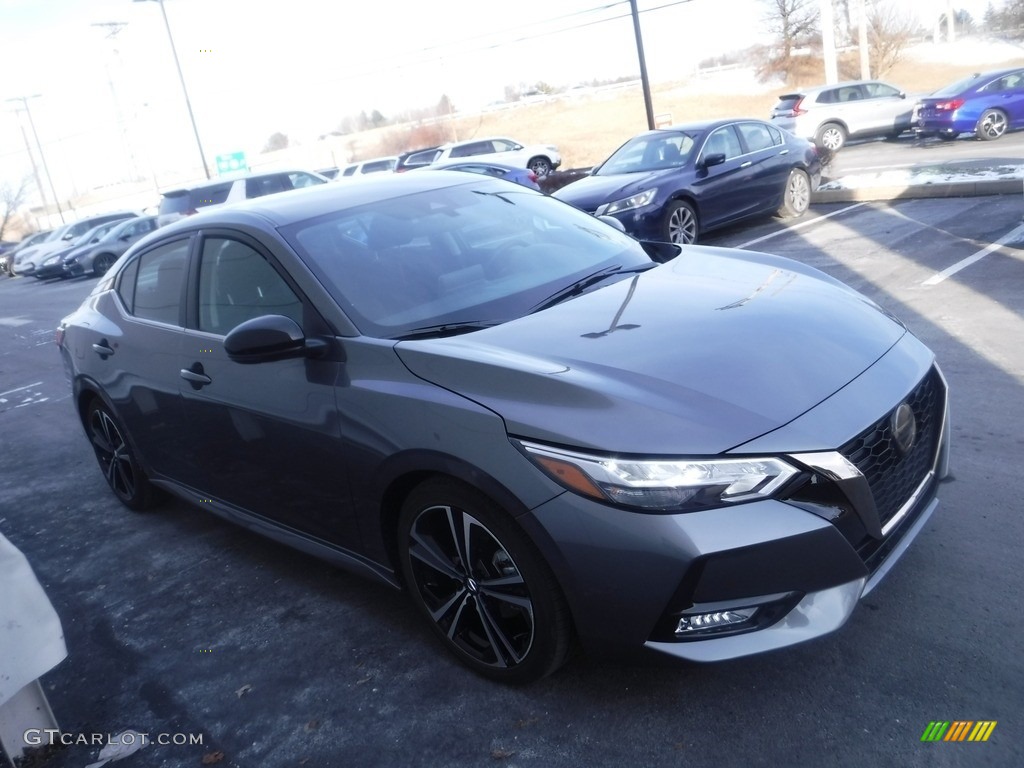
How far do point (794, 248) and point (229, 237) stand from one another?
7.34 meters

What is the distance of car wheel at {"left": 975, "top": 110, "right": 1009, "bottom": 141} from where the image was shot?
19516 mm

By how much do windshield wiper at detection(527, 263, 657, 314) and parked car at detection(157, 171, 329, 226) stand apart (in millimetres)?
15695

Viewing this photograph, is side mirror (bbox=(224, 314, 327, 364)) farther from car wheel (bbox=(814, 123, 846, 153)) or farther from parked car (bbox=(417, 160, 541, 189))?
car wheel (bbox=(814, 123, 846, 153))

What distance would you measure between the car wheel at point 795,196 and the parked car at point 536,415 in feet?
26.7

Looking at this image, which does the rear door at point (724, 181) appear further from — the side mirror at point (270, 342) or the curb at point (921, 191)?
the side mirror at point (270, 342)

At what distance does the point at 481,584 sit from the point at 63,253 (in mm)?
29830

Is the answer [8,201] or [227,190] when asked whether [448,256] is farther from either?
[8,201]

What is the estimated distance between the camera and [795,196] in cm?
1221

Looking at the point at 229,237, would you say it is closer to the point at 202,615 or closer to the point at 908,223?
the point at 202,615

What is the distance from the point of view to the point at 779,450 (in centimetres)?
259

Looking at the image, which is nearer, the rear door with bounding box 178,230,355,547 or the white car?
the rear door with bounding box 178,230,355,547

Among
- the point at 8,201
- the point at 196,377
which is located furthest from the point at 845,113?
the point at 8,201

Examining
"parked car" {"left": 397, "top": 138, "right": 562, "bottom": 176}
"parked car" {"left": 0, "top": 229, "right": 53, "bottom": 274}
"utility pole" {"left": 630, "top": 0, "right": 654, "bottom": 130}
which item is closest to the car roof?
"utility pole" {"left": 630, "top": 0, "right": 654, "bottom": 130}

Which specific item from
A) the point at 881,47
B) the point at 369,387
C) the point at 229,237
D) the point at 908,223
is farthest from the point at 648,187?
the point at 881,47
